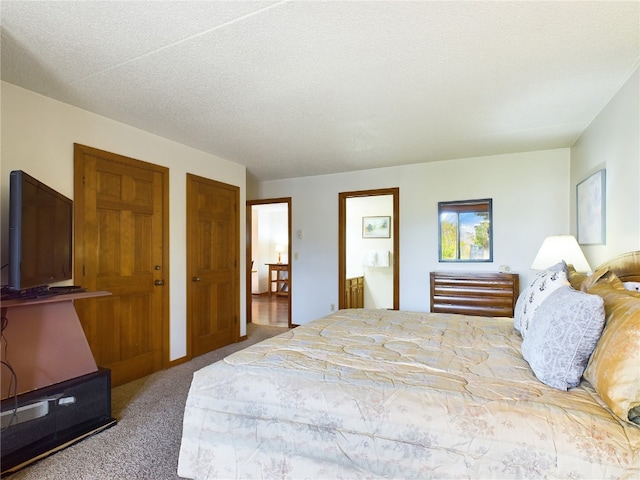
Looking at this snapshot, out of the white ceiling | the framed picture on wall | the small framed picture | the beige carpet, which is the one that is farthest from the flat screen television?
the small framed picture

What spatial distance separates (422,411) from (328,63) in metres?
1.89

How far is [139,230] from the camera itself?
3244 mm

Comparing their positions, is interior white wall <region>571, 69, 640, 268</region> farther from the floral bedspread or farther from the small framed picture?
the small framed picture

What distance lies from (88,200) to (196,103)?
1.20 meters

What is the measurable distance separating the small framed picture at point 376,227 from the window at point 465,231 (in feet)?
6.63

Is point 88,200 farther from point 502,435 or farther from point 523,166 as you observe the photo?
point 523,166

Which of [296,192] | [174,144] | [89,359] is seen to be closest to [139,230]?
[174,144]

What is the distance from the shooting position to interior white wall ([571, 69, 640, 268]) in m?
2.12

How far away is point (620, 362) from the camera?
117 centimetres

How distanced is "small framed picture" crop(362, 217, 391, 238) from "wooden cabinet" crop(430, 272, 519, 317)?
2274 millimetres

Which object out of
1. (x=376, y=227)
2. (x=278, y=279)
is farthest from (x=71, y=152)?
(x=278, y=279)

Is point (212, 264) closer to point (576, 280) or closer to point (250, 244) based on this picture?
point (250, 244)

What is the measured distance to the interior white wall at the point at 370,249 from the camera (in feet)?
21.0

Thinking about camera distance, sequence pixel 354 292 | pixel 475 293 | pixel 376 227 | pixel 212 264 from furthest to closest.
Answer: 1. pixel 376 227
2. pixel 354 292
3. pixel 212 264
4. pixel 475 293
